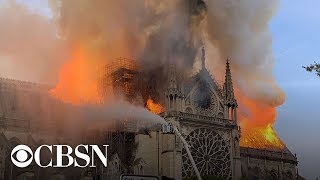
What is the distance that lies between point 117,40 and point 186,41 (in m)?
8.15

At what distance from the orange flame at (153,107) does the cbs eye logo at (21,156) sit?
13.9 metres

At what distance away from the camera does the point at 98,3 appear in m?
62.6

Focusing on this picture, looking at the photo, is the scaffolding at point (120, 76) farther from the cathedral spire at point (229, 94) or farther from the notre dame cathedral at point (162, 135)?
the cathedral spire at point (229, 94)

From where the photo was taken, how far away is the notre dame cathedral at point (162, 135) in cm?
5028

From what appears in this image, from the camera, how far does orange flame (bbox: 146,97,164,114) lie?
55.6m

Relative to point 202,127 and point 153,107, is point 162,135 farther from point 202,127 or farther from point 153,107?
point 202,127

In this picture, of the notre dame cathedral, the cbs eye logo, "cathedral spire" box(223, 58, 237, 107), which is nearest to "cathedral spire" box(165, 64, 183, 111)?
the notre dame cathedral

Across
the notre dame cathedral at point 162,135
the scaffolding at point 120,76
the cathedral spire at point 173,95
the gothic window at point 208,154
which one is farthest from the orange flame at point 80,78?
the gothic window at point 208,154

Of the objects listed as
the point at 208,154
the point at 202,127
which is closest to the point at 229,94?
the point at 202,127

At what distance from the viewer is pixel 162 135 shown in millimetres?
53469

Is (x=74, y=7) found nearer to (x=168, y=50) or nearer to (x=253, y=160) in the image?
(x=168, y=50)

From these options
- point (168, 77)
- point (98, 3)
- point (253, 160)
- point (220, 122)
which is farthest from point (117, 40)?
point (253, 160)

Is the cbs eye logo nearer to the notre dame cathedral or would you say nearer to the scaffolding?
the notre dame cathedral

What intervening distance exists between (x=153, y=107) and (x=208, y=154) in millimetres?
7645
